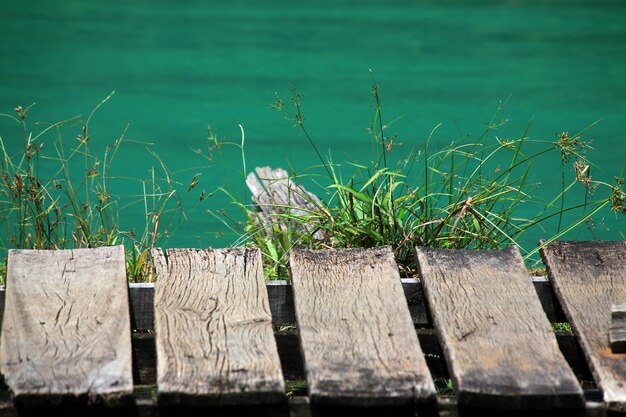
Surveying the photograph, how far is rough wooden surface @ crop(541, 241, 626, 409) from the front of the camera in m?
1.95

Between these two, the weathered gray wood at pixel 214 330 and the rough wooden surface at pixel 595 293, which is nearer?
the weathered gray wood at pixel 214 330

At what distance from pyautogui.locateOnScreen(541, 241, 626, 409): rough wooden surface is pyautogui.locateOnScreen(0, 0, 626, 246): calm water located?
1814 millimetres

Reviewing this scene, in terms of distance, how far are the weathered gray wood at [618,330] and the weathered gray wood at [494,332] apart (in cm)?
12

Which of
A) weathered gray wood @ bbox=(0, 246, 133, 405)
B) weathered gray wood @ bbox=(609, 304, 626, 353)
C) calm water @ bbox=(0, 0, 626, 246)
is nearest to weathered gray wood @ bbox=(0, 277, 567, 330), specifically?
weathered gray wood @ bbox=(0, 246, 133, 405)

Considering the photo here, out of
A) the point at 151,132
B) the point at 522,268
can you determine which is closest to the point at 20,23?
the point at 151,132

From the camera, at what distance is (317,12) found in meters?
9.32

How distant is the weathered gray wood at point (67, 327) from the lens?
1.79m

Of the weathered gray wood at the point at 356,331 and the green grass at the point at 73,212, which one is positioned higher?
the green grass at the point at 73,212

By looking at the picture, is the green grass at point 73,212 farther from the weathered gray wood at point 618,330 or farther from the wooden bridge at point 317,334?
the weathered gray wood at point 618,330

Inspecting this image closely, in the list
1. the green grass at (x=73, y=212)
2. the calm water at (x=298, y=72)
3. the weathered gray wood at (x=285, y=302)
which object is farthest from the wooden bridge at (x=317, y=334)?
the calm water at (x=298, y=72)

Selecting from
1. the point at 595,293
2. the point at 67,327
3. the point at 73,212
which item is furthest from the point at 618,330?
the point at 73,212

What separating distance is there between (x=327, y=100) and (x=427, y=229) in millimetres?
3591

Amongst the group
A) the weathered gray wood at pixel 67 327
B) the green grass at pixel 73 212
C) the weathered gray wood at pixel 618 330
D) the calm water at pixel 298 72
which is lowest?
the weathered gray wood at pixel 618 330

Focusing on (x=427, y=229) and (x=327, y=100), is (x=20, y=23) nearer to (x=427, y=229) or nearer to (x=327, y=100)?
(x=327, y=100)
